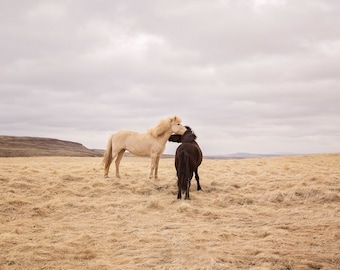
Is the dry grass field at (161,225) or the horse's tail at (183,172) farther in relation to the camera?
the horse's tail at (183,172)

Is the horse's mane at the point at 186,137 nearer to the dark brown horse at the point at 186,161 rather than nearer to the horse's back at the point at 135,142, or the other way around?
the dark brown horse at the point at 186,161

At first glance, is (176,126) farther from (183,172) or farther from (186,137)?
(183,172)

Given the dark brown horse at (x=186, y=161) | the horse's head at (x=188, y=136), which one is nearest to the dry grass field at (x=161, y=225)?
the dark brown horse at (x=186, y=161)

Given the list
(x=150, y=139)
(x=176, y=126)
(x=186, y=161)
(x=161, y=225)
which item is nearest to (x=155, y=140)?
(x=150, y=139)

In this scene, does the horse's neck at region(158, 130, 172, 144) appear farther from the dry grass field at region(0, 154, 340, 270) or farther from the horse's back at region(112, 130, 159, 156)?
the dry grass field at region(0, 154, 340, 270)

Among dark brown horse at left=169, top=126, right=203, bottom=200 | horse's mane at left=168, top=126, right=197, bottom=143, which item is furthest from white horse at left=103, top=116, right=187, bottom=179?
dark brown horse at left=169, top=126, right=203, bottom=200

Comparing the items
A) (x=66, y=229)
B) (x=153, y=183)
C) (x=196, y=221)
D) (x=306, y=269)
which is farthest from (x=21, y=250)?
(x=153, y=183)

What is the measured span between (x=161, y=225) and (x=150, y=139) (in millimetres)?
5549

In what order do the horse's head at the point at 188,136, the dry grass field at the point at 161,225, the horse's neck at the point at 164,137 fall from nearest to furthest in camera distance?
the dry grass field at the point at 161,225 → the horse's head at the point at 188,136 → the horse's neck at the point at 164,137

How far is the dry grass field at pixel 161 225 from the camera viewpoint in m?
5.10

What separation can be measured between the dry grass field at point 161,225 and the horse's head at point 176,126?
1.93 m

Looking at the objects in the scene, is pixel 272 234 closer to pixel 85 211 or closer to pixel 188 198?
pixel 188 198

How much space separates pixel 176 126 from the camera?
1217cm

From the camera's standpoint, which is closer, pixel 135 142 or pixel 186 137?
pixel 186 137
